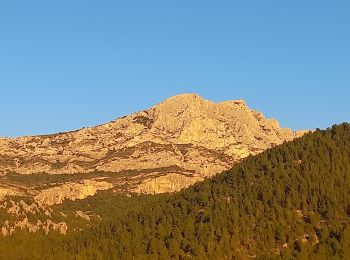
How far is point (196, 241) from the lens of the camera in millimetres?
187750

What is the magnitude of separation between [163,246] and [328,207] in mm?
53919

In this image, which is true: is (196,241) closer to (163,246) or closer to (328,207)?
(163,246)

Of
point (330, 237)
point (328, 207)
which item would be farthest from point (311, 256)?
point (328, 207)

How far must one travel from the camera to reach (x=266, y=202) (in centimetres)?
19338

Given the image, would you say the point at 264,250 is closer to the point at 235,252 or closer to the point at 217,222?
the point at 235,252

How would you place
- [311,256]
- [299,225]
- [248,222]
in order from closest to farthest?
[311,256] → [299,225] → [248,222]

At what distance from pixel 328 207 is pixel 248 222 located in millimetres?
24898

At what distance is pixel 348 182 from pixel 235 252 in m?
43.3

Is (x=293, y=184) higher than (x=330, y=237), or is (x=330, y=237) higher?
(x=293, y=184)

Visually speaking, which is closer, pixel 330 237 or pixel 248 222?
pixel 330 237

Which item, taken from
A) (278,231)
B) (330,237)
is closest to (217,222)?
(278,231)

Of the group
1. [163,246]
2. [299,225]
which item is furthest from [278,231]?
[163,246]


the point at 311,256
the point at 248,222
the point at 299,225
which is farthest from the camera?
the point at 248,222

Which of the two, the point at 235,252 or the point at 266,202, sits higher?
the point at 266,202
